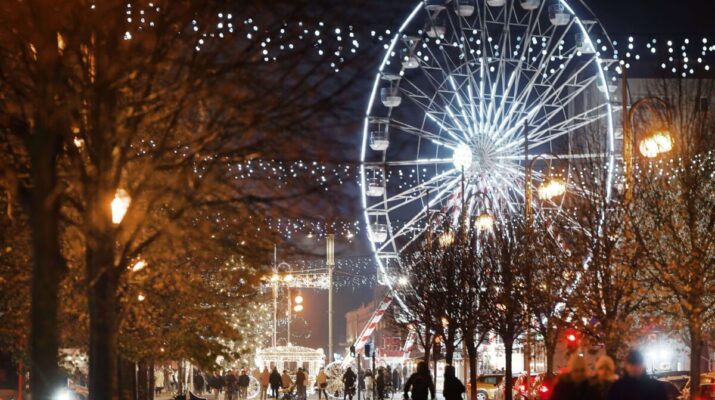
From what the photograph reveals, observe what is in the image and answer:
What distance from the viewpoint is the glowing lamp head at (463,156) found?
4326 cm

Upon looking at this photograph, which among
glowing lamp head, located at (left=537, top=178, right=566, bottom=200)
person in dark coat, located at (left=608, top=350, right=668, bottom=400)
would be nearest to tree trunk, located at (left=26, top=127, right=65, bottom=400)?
person in dark coat, located at (left=608, top=350, right=668, bottom=400)

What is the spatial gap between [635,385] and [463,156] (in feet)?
101

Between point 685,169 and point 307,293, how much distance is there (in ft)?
330

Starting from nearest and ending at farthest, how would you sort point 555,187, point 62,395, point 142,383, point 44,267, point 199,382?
point 44,267
point 62,395
point 555,187
point 142,383
point 199,382

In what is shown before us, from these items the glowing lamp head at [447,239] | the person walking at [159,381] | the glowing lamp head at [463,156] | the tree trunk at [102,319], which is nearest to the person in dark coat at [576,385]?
the tree trunk at [102,319]

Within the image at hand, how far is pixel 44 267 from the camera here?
13320 millimetres

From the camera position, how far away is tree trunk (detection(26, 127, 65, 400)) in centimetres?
1316

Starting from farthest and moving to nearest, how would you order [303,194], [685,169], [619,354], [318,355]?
1. [318,355]
2. [619,354]
3. [685,169]
4. [303,194]

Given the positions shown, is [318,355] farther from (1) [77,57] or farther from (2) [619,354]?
(1) [77,57]

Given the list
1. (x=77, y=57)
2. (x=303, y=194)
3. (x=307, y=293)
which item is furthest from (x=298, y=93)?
(x=307, y=293)

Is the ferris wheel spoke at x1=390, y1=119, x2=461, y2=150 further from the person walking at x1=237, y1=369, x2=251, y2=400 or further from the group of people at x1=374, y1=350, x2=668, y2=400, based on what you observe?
the group of people at x1=374, y1=350, x2=668, y2=400

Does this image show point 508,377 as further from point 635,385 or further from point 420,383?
point 635,385

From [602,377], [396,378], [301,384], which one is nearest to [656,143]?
[602,377]

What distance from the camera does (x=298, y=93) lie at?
1394 cm
